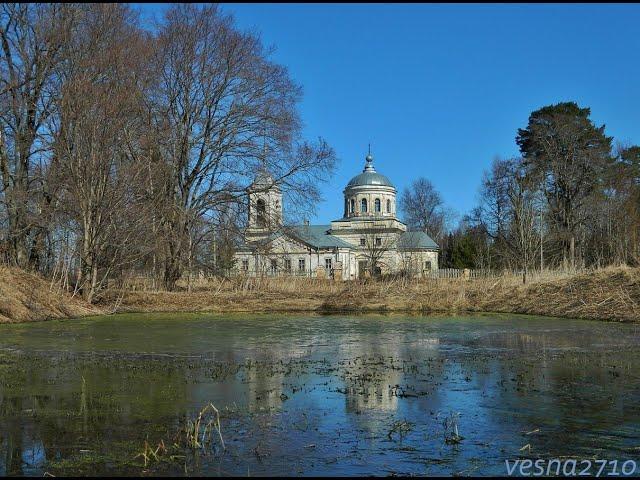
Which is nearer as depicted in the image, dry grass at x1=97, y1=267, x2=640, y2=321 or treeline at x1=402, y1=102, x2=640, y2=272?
dry grass at x1=97, y1=267, x2=640, y2=321

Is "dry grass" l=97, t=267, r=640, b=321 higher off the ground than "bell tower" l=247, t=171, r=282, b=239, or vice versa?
"bell tower" l=247, t=171, r=282, b=239

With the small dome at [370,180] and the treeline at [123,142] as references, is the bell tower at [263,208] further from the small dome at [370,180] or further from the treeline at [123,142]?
the small dome at [370,180]

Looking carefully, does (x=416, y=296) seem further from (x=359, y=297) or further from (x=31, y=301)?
(x=31, y=301)

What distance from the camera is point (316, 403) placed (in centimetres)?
773

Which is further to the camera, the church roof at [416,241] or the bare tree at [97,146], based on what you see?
the church roof at [416,241]

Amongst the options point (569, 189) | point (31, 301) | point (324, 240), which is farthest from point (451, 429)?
point (324, 240)

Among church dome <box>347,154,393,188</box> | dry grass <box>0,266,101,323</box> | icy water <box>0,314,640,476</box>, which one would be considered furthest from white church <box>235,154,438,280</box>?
icy water <box>0,314,640,476</box>

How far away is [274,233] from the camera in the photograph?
31.0m

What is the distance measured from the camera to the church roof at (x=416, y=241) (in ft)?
216

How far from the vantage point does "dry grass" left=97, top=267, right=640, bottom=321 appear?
22016mm

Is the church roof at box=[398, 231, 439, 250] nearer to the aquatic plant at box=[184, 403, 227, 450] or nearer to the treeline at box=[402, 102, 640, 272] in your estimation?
the treeline at box=[402, 102, 640, 272]

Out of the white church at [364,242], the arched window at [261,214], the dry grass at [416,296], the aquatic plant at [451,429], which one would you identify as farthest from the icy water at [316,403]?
the white church at [364,242]

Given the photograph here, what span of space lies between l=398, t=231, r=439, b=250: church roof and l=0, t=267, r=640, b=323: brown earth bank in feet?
117

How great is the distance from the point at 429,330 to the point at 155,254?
1448cm
